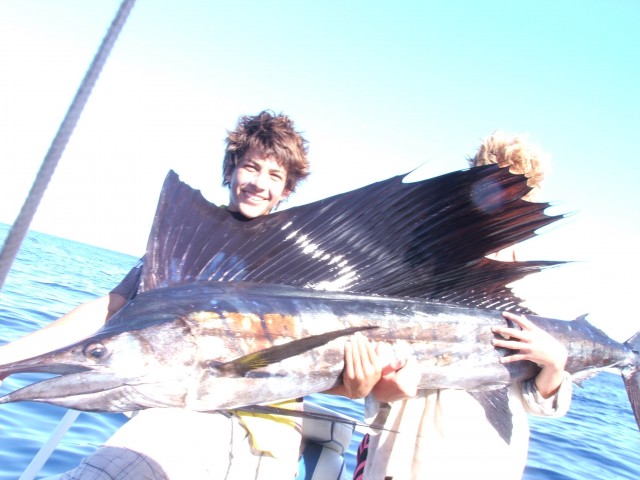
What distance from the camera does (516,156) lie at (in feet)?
8.79

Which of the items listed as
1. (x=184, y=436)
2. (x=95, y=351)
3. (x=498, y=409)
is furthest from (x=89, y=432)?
(x=498, y=409)

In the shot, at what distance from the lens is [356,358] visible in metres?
2.04

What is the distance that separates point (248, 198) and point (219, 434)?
108 cm

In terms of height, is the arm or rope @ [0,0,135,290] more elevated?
rope @ [0,0,135,290]

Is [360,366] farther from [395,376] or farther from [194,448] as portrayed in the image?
[194,448]

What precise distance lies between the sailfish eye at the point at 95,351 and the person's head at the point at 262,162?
112cm

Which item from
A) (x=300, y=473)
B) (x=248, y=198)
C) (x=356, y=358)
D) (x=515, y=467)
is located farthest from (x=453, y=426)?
(x=248, y=198)

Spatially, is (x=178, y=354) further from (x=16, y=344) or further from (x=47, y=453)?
(x=47, y=453)

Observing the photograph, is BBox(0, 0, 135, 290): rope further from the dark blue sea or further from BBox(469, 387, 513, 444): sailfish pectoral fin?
BBox(469, 387, 513, 444): sailfish pectoral fin

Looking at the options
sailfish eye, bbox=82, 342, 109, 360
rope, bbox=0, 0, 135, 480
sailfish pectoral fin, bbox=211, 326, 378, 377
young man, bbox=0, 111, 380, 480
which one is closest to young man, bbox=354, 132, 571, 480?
young man, bbox=0, 111, 380, 480

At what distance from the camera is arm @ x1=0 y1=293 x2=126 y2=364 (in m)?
1.88

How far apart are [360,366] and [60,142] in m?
1.54

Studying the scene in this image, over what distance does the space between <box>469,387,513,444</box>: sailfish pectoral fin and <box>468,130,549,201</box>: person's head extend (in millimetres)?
942

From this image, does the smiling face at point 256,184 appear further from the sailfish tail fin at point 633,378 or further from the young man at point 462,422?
the sailfish tail fin at point 633,378
